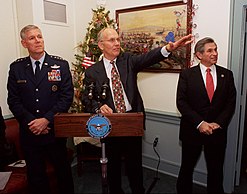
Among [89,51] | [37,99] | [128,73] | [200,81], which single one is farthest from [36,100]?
[200,81]

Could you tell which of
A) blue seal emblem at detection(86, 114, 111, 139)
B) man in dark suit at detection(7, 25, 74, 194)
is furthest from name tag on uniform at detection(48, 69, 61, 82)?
blue seal emblem at detection(86, 114, 111, 139)

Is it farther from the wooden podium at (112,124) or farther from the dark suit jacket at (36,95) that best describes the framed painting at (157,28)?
the wooden podium at (112,124)

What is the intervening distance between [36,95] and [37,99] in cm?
4

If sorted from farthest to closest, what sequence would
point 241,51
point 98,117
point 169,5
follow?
point 169,5 → point 241,51 → point 98,117

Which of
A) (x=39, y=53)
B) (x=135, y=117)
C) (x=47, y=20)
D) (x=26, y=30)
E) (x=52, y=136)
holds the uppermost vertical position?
(x=47, y=20)

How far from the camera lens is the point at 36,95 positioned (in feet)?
6.70

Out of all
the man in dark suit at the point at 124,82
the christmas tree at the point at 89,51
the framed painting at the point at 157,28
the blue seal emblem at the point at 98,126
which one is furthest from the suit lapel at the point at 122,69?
the christmas tree at the point at 89,51

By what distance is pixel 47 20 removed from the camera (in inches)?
111

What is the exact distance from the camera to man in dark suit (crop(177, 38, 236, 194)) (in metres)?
2.08

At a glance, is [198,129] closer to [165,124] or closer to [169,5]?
[165,124]

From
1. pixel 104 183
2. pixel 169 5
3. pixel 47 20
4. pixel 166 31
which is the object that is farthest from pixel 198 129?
pixel 47 20

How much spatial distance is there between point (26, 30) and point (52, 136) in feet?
3.04

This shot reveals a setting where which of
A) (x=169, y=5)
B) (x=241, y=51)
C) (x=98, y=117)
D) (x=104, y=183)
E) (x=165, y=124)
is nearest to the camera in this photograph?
(x=98, y=117)

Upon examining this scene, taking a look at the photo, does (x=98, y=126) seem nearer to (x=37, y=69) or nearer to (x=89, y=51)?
(x=37, y=69)
